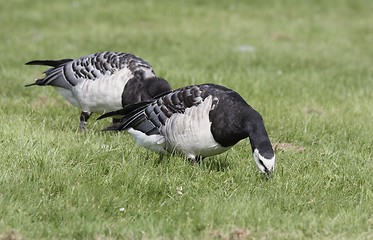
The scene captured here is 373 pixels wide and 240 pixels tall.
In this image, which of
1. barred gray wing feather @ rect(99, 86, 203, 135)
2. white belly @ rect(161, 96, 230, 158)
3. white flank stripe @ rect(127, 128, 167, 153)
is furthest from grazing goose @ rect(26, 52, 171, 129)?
white belly @ rect(161, 96, 230, 158)

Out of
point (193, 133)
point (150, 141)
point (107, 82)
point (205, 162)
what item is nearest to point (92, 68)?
point (107, 82)

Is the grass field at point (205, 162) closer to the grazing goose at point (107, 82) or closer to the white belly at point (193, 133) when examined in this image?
the white belly at point (193, 133)

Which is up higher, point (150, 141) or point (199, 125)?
point (199, 125)

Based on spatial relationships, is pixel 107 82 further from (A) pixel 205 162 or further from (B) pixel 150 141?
(A) pixel 205 162

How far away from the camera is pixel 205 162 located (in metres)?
8.60

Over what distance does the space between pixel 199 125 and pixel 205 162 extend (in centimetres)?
105

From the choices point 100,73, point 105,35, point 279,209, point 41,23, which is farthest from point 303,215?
point 41,23

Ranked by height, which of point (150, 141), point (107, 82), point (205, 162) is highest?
point (107, 82)

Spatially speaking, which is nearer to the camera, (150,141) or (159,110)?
(150,141)

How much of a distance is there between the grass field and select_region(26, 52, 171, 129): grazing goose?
0.47 m

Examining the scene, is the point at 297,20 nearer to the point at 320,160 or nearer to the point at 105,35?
the point at 105,35

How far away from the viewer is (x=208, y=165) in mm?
8500

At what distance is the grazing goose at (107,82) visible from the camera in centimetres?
939

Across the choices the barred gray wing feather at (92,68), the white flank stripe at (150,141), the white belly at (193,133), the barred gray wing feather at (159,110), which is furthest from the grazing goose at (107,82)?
the white belly at (193,133)
